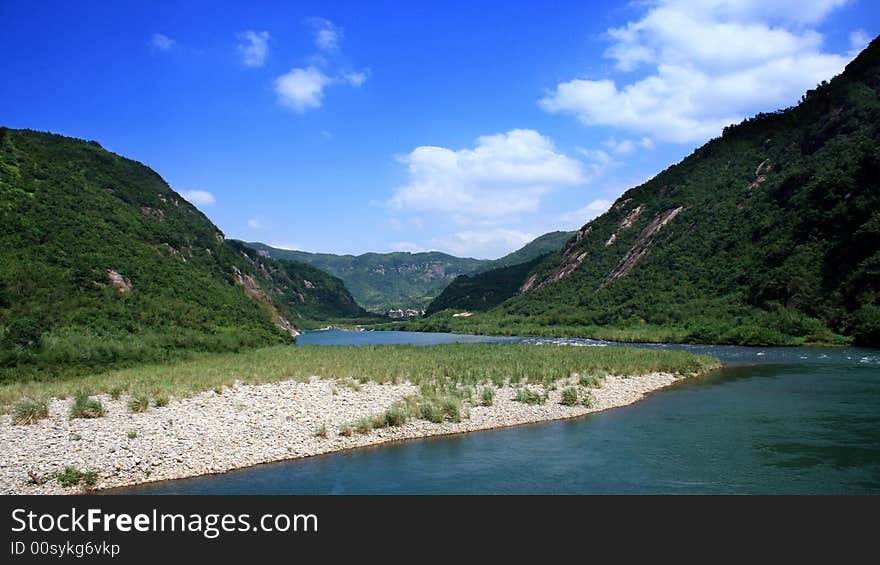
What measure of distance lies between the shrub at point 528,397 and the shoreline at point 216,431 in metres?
0.41

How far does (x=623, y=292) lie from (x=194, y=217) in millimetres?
99533

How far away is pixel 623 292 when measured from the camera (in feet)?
336

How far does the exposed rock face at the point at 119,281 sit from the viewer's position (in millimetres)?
49438

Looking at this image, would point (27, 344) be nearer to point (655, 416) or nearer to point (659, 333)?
point (655, 416)

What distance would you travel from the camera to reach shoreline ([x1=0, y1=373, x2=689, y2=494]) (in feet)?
53.6

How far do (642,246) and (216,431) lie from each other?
112688 millimetres

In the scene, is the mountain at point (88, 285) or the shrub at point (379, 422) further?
the mountain at point (88, 285)

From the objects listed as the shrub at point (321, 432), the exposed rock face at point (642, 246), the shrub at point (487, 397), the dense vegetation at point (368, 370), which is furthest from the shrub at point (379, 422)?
the exposed rock face at point (642, 246)

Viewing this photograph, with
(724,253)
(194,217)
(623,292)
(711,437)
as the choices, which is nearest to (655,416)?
(711,437)

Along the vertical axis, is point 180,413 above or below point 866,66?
below

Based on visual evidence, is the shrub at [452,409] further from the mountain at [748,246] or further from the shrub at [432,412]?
the mountain at [748,246]

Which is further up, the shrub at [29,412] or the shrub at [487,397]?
the shrub at [29,412]

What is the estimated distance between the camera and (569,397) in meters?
27.8

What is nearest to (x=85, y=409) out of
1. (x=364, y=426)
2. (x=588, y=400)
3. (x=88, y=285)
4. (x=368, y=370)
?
(x=364, y=426)
